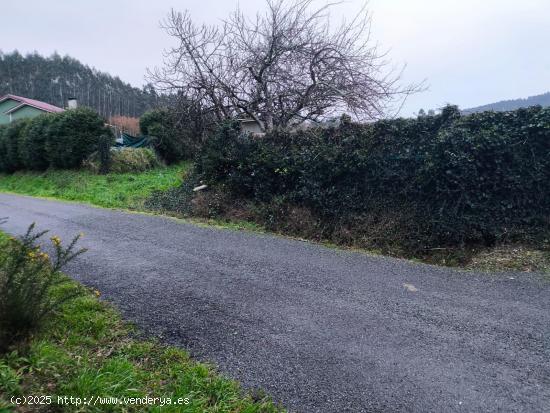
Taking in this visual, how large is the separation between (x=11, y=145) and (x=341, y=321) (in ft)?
66.9

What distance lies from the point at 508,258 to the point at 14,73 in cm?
5833

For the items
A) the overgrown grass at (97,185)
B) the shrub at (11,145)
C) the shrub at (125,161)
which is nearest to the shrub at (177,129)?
the overgrown grass at (97,185)

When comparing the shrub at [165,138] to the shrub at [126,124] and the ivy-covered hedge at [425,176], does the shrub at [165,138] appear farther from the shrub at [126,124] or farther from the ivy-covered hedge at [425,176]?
the shrub at [126,124]

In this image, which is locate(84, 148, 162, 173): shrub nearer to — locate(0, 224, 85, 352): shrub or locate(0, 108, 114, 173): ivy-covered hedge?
locate(0, 108, 114, 173): ivy-covered hedge

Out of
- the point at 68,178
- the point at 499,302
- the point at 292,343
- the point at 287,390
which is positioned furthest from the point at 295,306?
the point at 68,178

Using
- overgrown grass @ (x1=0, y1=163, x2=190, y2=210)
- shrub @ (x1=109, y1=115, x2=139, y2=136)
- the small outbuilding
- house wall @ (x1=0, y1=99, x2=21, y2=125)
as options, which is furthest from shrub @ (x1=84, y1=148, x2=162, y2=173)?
house wall @ (x1=0, y1=99, x2=21, y2=125)

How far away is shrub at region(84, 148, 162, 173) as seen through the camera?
1570cm

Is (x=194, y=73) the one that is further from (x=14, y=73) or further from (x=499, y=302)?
(x=14, y=73)

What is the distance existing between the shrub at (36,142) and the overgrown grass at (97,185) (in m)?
0.57

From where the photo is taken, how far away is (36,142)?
16828mm

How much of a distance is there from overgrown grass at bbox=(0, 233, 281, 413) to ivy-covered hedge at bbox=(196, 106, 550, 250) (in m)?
4.77

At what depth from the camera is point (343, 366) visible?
2.92m

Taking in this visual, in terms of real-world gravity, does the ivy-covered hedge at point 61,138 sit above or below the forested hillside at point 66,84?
below

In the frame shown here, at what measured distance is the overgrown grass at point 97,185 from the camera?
11.4m
